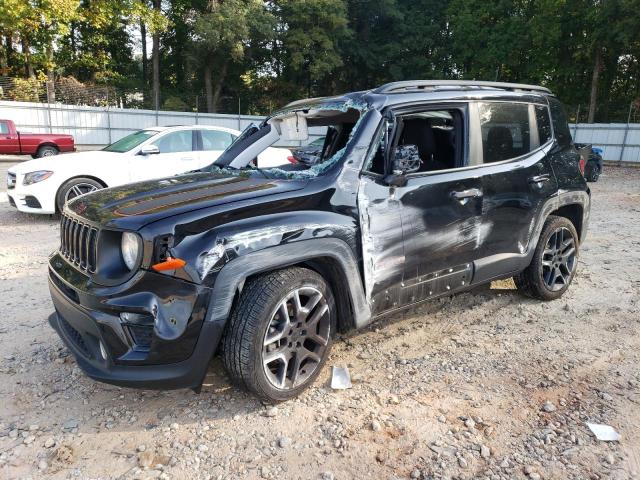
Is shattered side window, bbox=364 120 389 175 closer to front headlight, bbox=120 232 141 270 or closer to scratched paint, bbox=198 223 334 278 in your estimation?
scratched paint, bbox=198 223 334 278

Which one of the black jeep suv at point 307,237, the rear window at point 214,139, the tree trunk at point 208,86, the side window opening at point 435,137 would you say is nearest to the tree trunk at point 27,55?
the tree trunk at point 208,86

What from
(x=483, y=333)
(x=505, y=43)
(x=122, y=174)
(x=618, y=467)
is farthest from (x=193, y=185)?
(x=505, y=43)

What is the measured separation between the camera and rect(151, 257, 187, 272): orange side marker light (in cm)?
241

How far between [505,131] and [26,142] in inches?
677

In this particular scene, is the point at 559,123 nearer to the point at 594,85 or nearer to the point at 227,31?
the point at 227,31

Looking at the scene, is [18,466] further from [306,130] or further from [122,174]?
[122,174]

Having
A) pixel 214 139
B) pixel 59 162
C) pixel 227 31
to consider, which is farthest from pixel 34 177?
pixel 227 31

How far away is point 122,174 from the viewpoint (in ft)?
25.6

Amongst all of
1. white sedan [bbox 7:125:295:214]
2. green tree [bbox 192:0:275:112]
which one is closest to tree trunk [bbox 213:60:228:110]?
green tree [bbox 192:0:275:112]

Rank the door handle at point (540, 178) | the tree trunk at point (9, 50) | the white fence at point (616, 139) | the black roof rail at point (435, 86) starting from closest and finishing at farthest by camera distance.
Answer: the black roof rail at point (435, 86)
the door handle at point (540, 178)
the white fence at point (616, 139)
the tree trunk at point (9, 50)

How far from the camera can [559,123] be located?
446 cm

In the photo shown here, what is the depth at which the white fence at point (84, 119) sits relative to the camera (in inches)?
829

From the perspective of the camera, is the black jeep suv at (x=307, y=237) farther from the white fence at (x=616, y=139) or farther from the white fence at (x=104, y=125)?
the white fence at (x=616, y=139)

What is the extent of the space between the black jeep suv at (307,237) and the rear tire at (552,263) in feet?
0.12
